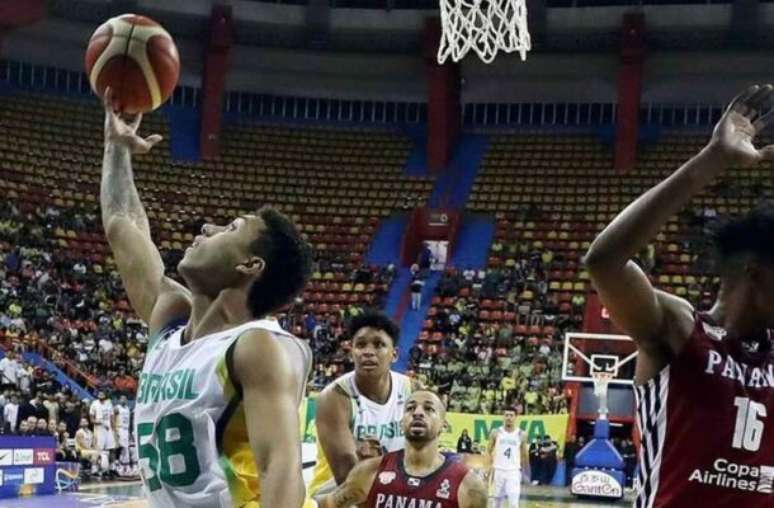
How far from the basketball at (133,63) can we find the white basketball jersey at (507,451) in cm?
1093

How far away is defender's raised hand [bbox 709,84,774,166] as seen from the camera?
2439mm

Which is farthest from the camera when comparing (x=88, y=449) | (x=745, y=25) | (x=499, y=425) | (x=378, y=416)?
(x=745, y=25)

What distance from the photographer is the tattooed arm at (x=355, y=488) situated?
555 cm

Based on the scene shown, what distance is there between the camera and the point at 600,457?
1717cm

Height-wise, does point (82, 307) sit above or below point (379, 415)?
below

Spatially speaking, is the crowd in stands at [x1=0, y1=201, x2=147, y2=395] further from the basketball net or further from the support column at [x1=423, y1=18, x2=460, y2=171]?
the support column at [x1=423, y1=18, x2=460, y2=171]

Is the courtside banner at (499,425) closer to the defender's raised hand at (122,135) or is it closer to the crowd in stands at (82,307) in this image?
the crowd in stands at (82,307)

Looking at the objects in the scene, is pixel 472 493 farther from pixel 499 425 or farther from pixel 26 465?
pixel 499 425

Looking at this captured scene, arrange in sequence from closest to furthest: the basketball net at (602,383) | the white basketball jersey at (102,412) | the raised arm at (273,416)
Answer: the raised arm at (273,416) → the white basketball jersey at (102,412) → the basketball net at (602,383)

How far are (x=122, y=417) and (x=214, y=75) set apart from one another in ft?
41.6

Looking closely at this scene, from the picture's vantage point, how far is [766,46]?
2655cm

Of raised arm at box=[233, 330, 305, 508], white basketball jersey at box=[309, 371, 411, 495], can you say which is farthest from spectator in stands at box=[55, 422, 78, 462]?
raised arm at box=[233, 330, 305, 508]

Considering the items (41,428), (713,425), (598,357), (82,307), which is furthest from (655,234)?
(82,307)

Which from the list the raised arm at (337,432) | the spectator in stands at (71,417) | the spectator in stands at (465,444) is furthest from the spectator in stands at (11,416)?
the raised arm at (337,432)
